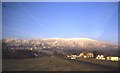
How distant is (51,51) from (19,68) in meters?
0.98

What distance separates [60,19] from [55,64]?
125 centimetres

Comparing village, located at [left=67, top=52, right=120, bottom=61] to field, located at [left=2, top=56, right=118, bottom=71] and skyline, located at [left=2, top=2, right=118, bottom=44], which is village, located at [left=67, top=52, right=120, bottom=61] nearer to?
field, located at [left=2, top=56, right=118, bottom=71]

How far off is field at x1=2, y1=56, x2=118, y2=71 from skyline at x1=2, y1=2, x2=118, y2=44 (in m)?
0.65

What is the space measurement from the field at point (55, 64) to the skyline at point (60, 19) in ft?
2.15

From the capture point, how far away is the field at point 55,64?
6.55m

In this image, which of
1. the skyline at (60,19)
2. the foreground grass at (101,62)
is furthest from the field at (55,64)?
the skyline at (60,19)

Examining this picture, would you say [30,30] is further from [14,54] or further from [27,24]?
[14,54]

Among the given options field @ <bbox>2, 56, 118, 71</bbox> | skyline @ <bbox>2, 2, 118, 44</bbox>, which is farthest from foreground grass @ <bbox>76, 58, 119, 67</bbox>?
skyline @ <bbox>2, 2, 118, 44</bbox>

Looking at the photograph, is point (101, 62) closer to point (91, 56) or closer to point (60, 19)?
point (91, 56)

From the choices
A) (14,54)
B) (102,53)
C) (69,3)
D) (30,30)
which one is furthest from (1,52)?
(102,53)

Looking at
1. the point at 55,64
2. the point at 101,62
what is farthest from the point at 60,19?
the point at 101,62

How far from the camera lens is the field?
6.55 m

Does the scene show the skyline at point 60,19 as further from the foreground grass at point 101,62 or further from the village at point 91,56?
the foreground grass at point 101,62

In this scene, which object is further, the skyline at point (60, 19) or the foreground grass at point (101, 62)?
the skyline at point (60, 19)
